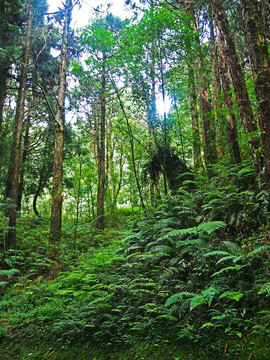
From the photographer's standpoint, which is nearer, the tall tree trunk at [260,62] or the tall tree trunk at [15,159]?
the tall tree trunk at [260,62]

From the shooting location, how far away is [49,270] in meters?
7.86

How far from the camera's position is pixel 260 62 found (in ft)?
14.2

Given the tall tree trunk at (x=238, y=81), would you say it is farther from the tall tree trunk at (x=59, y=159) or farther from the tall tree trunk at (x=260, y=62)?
the tall tree trunk at (x=59, y=159)

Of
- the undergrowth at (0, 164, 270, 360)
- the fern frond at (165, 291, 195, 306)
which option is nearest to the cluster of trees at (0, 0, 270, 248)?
the undergrowth at (0, 164, 270, 360)

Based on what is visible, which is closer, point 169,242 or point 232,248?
point 232,248

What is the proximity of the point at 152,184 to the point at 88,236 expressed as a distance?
12.6ft

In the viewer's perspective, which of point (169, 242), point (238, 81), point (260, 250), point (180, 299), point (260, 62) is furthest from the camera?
point (238, 81)

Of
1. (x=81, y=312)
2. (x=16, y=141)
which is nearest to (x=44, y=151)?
(x=16, y=141)

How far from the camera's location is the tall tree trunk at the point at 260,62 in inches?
164

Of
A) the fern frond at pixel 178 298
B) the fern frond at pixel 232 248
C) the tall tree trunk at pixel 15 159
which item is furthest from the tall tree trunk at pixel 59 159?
the fern frond at pixel 232 248

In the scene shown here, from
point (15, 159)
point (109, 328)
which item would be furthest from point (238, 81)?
point (15, 159)

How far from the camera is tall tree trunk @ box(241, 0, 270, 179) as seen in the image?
4156mm

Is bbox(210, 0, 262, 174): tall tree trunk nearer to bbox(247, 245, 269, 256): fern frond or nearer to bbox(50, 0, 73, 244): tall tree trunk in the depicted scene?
bbox(247, 245, 269, 256): fern frond

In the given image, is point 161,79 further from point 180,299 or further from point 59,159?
point 180,299
